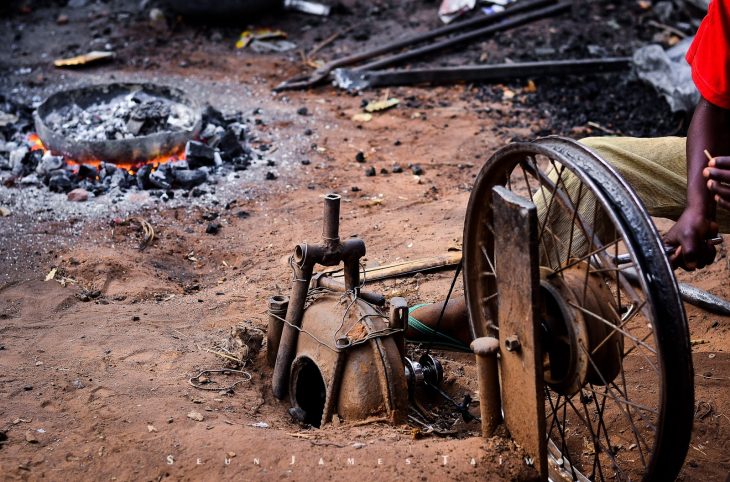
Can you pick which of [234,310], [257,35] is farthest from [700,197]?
[257,35]

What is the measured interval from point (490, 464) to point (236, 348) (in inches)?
61.2

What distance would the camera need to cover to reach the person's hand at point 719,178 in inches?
112

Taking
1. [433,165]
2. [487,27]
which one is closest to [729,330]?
[433,165]

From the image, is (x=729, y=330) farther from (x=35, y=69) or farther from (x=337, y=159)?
(x=35, y=69)

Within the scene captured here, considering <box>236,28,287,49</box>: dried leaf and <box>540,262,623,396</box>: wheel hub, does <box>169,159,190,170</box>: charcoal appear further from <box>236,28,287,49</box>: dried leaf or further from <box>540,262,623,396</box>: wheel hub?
<box>540,262,623,396</box>: wheel hub

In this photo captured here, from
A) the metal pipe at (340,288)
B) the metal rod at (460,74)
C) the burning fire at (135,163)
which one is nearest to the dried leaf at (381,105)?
the metal rod at (460,74)

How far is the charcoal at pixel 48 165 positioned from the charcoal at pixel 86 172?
209mm

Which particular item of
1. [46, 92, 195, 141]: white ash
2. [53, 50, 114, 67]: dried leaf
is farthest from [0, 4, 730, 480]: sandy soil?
[53, 50, 114, 67]: dried leaf

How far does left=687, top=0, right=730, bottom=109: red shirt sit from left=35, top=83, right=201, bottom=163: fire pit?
439 centimetres

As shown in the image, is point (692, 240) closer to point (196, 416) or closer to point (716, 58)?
point (716, 58)

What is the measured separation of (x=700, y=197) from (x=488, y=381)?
1056 mm

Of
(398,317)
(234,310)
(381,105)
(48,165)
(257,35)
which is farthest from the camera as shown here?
(257,35)

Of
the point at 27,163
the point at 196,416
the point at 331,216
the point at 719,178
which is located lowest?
the point at 27,163

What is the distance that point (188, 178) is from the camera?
6289 mm
